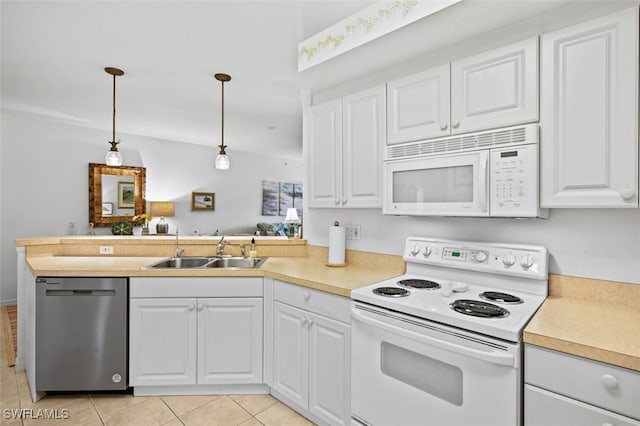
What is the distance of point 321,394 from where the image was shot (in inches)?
73.7

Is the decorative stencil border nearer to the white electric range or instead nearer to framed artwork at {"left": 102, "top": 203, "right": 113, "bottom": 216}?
the white electric range

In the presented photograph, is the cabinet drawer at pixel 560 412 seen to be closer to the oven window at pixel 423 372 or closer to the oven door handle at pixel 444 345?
the oven door handle at pixel 444 345

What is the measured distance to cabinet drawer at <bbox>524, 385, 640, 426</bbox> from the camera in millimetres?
1022

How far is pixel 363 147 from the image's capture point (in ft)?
7.04

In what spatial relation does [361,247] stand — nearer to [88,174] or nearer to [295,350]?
[295,350]

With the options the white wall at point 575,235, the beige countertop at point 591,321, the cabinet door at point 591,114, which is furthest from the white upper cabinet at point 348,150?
the beige countertop at point 591,321

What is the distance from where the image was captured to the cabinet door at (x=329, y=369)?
1.74 meters

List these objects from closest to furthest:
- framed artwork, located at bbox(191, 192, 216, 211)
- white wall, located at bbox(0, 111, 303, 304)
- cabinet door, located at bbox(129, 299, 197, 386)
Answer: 1. cabinet door, located at bbox(129, 299, 197, 386)
2. white wall, located at bbox(0, 111, 303, 304)
3. framed artwork, located at bbox(191, 192, 216, 211)

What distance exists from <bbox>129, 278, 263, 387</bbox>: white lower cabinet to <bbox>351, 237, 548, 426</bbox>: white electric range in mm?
821

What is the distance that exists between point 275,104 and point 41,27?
215 cm

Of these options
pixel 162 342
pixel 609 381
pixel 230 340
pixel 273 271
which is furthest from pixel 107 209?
pixel 609 381

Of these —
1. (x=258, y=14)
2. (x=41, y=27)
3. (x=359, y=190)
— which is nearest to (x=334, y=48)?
(x=258, y=14)

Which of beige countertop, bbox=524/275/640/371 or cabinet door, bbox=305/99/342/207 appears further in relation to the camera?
cabinet door, bbox=305/99/342/207

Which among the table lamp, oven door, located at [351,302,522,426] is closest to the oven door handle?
oven door, located at [351,302,522,426]
